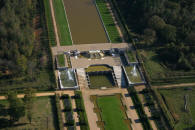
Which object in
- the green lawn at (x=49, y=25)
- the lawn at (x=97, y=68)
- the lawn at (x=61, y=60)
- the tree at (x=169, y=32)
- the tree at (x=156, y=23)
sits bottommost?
the lawn at (x=97, y=68)

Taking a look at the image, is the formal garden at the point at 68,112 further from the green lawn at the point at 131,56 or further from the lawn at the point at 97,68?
the green lawn at the point at 131,56

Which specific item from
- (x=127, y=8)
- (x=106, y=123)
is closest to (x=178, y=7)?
(x=127, y=8)

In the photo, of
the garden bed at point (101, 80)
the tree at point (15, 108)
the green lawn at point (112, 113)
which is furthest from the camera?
the garden bed at point (101, 80)

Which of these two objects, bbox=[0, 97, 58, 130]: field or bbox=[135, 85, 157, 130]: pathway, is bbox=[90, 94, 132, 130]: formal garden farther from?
bbox=[0, 97, 58, 130]: field

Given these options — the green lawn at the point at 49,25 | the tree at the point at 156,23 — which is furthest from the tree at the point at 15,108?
the tree at the point at 156,23

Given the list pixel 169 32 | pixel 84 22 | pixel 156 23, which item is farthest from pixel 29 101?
pixel 169 32

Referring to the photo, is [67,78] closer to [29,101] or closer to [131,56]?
[29,101]

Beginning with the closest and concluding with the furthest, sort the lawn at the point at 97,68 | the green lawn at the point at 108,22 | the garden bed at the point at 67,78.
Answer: the garden bed at the point at 67,78 → the lawn at the point at 97,68 → the green lawn at the point at 108,22
